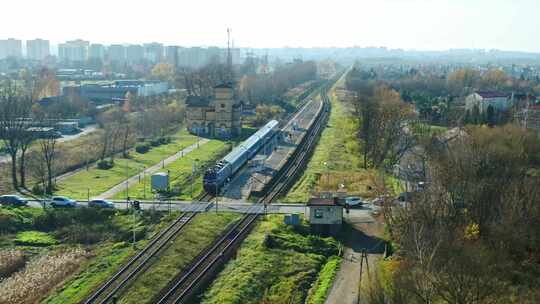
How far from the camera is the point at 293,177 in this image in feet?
107

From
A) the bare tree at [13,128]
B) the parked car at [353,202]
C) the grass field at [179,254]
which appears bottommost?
the grass field at [179,254]

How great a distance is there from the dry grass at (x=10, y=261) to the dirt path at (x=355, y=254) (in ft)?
36.3

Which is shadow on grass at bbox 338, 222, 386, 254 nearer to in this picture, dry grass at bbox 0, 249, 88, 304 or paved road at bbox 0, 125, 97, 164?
dry grass at bbox 0, 249, 88, 304

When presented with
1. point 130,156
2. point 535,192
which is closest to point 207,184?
point 130,156

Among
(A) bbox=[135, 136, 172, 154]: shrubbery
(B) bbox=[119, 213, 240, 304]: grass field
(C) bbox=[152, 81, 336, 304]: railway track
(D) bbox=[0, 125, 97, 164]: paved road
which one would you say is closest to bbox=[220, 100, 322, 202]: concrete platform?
(C) bbox=[152, 81, 336, 304]: railway track

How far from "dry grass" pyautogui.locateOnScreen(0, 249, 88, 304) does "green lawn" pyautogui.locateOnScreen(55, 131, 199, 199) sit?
6929mm

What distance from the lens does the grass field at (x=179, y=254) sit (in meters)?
17.5

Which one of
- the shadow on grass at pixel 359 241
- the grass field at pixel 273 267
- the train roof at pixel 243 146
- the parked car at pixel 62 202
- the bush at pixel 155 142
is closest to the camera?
the grass field at pixel 273 267

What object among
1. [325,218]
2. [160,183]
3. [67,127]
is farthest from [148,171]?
[67,127]

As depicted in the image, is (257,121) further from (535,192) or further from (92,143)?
Answer: (535,192)

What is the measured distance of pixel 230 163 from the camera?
30922 mm

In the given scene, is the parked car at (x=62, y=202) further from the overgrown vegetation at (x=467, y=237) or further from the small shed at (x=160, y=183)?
the overgrown vegetation at (x=467, y=237)

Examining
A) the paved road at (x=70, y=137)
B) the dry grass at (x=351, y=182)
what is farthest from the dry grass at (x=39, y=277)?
the paved road at (x=70, y=137)

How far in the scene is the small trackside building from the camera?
22.9 metres
